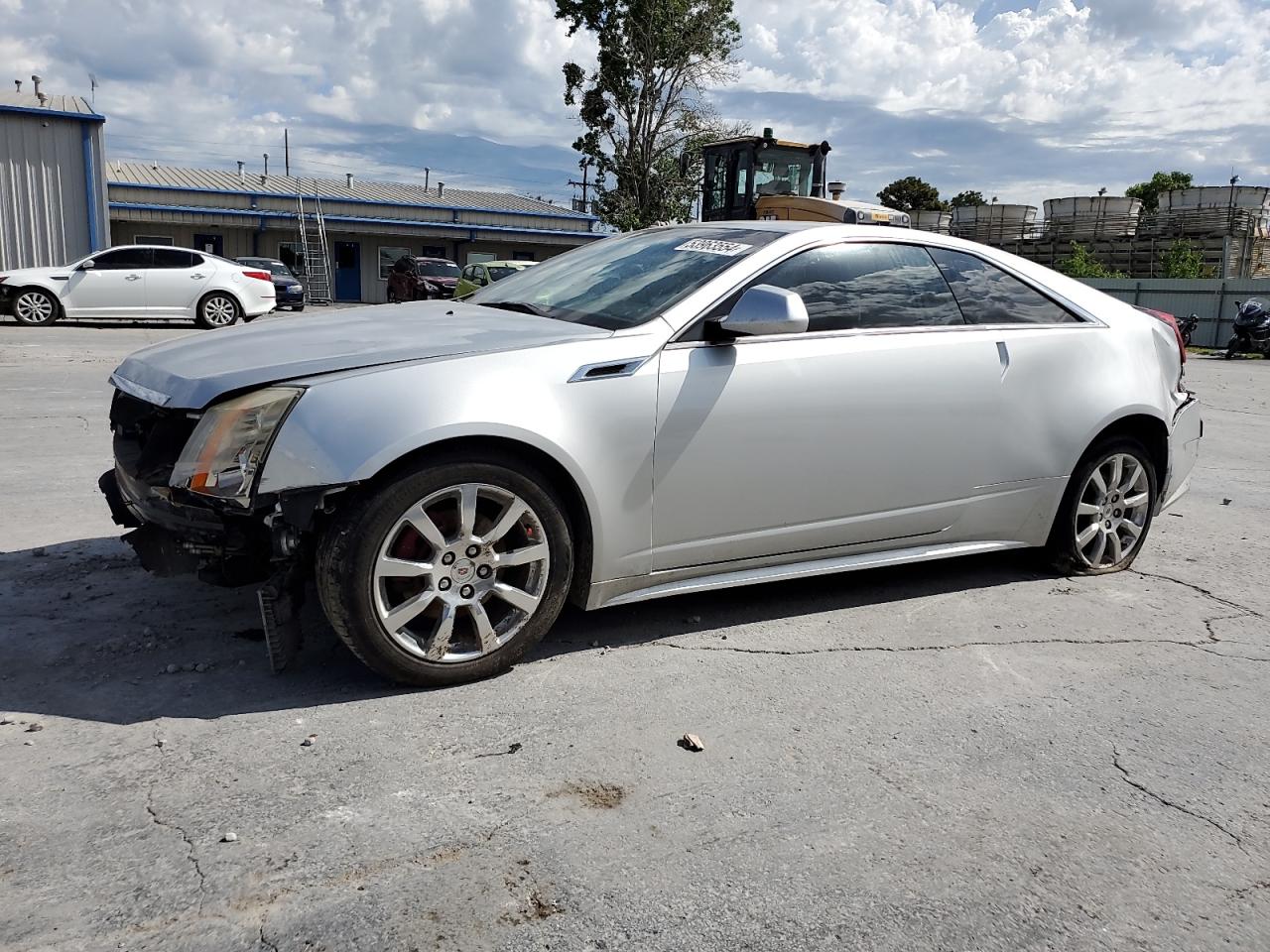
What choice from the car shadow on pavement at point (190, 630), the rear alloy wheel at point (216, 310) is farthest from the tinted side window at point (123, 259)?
the car shadow on pavement at point (190, 630)

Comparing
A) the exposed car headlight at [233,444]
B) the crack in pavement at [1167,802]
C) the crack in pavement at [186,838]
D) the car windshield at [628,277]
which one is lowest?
the crack in pavement at [1167,802]

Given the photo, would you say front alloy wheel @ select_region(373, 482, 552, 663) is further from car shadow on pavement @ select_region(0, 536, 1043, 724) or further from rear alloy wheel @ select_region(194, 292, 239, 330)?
rear alloy wheel @ select_region(194, 292, 239, 330)

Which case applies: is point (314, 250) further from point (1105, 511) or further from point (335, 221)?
point (1105, 511)

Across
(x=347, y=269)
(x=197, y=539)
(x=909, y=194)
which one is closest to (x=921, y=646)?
(x=197, y=539)

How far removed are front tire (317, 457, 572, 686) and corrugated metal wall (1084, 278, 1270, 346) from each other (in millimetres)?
27202

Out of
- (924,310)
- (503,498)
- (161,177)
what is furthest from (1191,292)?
(161,177)

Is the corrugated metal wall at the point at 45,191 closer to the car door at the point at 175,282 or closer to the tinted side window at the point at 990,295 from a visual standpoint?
the car door at the point at 175,282

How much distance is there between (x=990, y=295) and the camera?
462 centimetres

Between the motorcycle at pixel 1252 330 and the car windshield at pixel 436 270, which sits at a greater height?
the car windshield at pixel 436 270

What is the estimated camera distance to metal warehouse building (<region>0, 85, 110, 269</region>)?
2519 cm

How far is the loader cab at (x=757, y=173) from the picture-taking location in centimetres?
1778

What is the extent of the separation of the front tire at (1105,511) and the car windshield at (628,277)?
1.88m

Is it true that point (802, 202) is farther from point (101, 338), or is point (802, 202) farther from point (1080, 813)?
point (1080, 813)

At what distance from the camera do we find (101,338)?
16.3 meters
